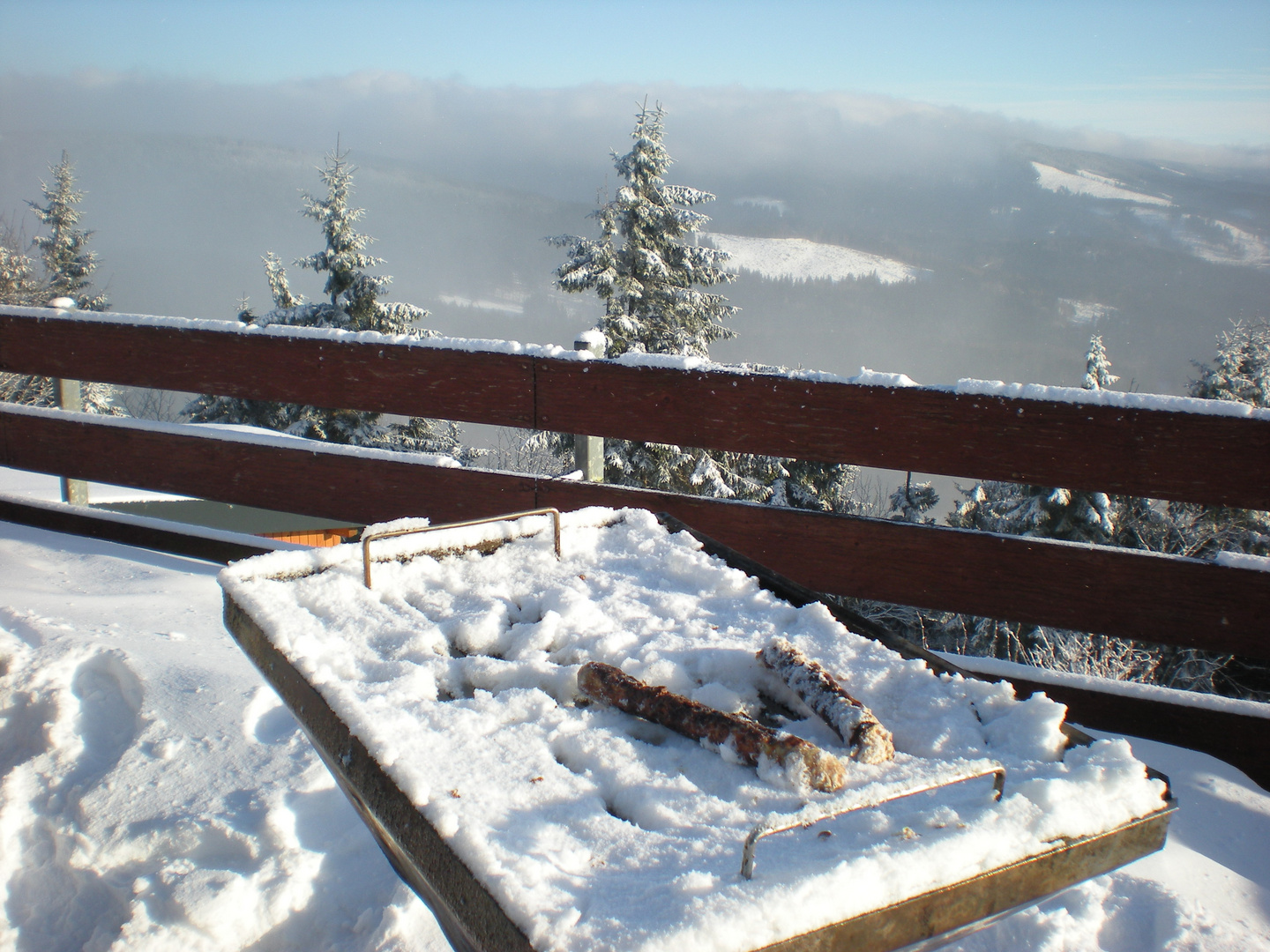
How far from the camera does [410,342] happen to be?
298 centimetres

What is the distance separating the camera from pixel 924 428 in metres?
2.45

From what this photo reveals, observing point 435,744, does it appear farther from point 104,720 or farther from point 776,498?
point 776,498

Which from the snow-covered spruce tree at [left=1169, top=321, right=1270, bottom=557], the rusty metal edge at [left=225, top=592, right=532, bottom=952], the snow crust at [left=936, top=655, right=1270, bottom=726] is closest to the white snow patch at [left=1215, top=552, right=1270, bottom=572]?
the snow crust at [left=936, top=655, right=1270, bottom=726]

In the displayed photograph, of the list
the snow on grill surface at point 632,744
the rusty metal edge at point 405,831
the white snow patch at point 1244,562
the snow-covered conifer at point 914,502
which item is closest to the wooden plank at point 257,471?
the snow on grill surface at point 632,744

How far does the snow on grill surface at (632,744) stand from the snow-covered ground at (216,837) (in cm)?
64

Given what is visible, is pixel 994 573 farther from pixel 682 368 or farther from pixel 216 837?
pixel 216 837

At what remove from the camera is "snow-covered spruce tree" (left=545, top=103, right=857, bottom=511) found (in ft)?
63.7

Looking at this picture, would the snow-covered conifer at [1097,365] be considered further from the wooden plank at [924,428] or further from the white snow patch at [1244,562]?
the wooden plank at [924,428]

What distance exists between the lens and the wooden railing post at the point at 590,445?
2.94 metres

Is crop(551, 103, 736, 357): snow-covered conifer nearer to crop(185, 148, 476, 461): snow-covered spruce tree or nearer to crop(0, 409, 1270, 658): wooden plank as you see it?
crop(185, 148, 476, 461): snow-covered spruce tree

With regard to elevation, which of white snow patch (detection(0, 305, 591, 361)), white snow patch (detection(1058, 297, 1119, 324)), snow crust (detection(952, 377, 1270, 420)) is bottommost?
snow crust (detection(952, 377, 1270, 420))

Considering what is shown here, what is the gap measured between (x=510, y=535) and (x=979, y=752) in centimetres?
97

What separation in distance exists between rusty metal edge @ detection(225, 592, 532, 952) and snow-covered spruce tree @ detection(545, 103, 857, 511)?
1728 centimetres

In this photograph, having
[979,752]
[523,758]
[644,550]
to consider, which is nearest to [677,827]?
[523,758]
